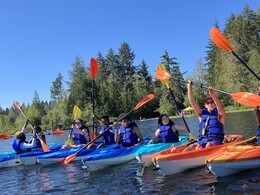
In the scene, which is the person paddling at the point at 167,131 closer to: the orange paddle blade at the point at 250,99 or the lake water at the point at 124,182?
the lake water at the point at 124,182

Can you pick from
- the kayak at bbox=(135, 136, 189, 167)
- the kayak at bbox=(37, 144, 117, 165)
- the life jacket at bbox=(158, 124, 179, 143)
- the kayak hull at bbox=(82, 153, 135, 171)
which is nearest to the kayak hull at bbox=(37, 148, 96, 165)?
the kayak at bbox=(37, 144, 117, 165)

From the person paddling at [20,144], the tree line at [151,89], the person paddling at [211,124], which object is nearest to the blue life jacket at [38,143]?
the person paddling at [20,144]

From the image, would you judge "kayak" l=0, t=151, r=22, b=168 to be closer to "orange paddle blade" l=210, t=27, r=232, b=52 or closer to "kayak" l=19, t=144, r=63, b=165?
"kayak" l=19, t=144, r=63, b=165

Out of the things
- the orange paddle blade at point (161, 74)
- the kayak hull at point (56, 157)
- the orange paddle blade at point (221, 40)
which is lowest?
the kayak hull at point (56, 157)

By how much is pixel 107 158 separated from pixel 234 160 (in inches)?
136

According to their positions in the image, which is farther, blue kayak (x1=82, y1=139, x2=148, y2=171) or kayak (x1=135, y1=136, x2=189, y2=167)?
blue kayak (x1=82, y1=139, x2=148, y2=171)

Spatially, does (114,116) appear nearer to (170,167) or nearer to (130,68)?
(130,68)

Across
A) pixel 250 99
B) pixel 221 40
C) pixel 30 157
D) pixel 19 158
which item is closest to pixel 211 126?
pixel 250 99

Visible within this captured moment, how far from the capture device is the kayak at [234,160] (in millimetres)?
5789

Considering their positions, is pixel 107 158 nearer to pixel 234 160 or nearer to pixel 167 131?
pixel 167 131

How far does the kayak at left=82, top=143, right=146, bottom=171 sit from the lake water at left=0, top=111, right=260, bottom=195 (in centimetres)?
15

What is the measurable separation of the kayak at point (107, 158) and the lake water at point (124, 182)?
0.15 meters

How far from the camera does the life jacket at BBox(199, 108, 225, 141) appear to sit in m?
6.79

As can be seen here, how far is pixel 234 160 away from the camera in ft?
19.0
